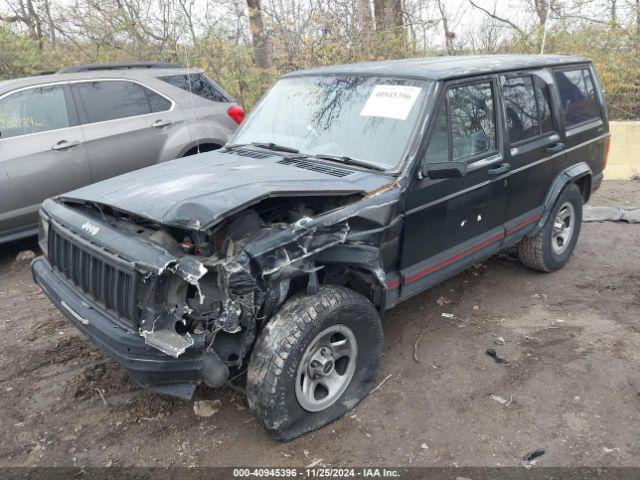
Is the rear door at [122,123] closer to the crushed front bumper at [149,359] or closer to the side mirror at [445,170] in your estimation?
the crushed front bumper at [149,359]

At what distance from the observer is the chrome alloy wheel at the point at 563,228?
195 inches

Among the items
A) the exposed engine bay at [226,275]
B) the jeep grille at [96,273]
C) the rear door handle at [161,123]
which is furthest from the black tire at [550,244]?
the rear door handle at [161,123]

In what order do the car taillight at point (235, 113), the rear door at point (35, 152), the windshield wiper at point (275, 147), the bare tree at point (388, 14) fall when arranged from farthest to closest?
the bare tree at point (388, 14), the car taillight at point (235, 113), the rear door at point (35, 152), the windshield wiper at point (275, 147)

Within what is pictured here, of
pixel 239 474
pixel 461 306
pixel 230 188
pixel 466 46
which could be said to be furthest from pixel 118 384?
pixel 466 46

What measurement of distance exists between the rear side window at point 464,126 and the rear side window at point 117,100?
380 centimetres

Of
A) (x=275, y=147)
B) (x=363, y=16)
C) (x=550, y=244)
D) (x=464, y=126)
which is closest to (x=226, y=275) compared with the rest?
(x=275, y=147)

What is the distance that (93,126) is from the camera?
570 centimetres

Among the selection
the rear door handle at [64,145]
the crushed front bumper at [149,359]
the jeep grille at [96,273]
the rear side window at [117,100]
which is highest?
the rear side window at [117,100]

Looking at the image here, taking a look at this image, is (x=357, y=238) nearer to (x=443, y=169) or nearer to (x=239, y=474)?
A: (x=443, y=169)

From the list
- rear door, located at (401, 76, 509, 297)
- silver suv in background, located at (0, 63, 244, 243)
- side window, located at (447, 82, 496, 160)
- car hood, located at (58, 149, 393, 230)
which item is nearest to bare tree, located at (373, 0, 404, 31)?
silver suv in background, located at (0, 63, 244, 243)

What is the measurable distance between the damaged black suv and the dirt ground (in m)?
0.27

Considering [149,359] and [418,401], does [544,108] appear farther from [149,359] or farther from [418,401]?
[149,359]

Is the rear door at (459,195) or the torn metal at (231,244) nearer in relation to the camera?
the torn metal at (231,244)

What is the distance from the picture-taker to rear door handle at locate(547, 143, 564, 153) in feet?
14.5
